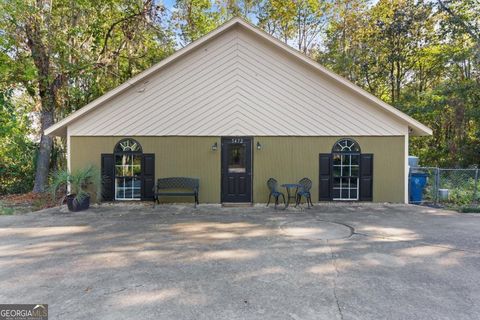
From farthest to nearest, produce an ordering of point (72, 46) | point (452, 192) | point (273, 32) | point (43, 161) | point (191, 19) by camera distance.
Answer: point (273, 32) < point (191, 19) < point (72, 46) < point (43, 161) < point (452, 192)

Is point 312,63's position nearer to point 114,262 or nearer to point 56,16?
point 114,262

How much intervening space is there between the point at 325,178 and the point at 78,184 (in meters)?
7.49

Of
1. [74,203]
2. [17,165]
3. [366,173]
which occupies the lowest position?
[74,203]

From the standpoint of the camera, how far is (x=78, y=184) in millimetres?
8359

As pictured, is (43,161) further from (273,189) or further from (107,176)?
(273,189)

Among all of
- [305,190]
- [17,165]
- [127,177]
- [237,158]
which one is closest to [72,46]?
[17,165]

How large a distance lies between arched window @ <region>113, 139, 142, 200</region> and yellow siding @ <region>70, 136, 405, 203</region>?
0.77 ft

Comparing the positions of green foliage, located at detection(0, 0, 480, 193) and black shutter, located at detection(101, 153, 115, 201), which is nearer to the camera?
black shutter, located at detection(101, 153, 115, 201)

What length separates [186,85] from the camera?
909cm

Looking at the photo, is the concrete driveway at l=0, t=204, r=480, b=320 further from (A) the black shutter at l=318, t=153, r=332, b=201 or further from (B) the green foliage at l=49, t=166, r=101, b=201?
(A) the black shutter at l=318, t=153, r=332, b=201

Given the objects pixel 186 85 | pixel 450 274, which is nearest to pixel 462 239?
pixel 450 274

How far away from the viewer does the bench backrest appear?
29.7ft

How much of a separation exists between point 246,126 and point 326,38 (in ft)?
45.0

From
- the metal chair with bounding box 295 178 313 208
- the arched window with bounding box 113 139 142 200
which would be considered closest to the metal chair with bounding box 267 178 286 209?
the metal chair with bounding box 295 178 313 208
